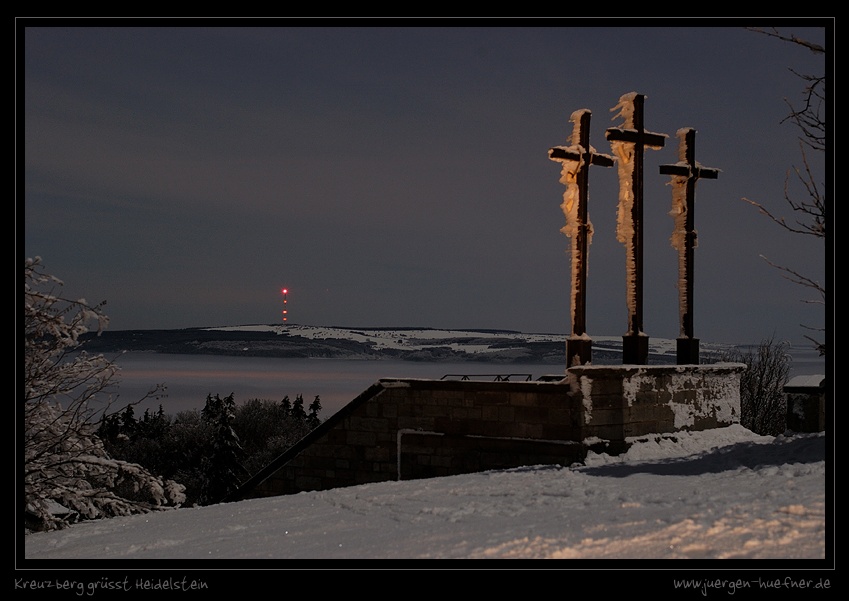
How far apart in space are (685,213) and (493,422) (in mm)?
6506

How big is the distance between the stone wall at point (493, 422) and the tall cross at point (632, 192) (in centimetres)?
175

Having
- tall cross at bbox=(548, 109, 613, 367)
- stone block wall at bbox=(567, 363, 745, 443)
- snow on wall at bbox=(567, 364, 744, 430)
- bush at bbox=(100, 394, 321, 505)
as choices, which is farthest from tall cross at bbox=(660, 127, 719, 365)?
bush at bbox=(100, 394, 321, 505)

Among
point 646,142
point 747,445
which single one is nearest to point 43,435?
point 747,445

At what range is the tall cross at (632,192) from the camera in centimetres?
1623

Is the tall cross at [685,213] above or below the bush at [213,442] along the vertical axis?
above

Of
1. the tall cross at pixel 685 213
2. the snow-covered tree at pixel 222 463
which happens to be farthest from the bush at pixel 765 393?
the snow-covered tree at pixel 222 463

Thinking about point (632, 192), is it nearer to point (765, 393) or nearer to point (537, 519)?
point (537, 519)

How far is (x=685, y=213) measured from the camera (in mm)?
17578

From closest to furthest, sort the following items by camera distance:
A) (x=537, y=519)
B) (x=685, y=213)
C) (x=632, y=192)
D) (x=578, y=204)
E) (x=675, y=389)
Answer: (x=537, y=519) → (x=675, y=389) → (x=578, y=204) → (x=632, y=192) → (x=685, y=213)

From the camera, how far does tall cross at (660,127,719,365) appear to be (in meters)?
17.4

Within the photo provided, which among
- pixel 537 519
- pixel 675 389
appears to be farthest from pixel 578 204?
pixel 537 519

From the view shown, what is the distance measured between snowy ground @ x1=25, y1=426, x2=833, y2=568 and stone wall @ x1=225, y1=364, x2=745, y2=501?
1490 mm

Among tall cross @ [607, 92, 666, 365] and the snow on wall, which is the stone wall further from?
tall cross @ [607, 92, 666, 365]

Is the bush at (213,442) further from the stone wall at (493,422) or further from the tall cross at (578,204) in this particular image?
the tall cross at (578,204)
